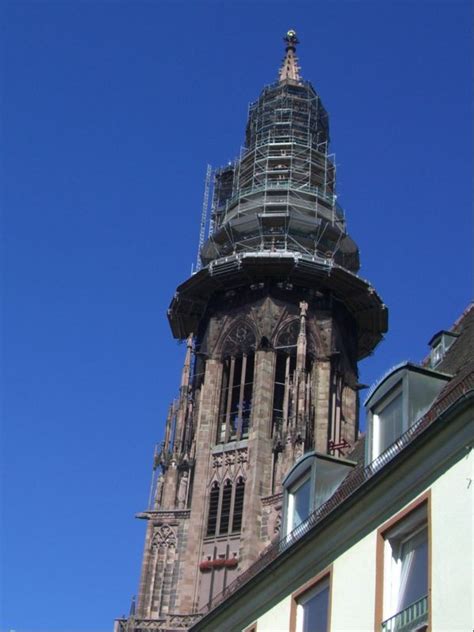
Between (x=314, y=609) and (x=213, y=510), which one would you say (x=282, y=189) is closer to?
(x=213, y=510)

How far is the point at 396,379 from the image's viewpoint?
22.2m

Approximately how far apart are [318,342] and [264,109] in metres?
21.5

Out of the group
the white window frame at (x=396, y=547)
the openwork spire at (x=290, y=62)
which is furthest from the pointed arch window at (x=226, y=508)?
the white window frame at (x=396, y=547)

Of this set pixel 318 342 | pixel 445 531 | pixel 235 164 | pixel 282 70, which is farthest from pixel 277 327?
pixel 445 531

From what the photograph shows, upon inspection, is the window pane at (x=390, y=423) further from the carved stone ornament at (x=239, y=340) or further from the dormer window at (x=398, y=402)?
the carved stone ornament at (x=239, y=340)

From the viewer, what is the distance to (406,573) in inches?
754

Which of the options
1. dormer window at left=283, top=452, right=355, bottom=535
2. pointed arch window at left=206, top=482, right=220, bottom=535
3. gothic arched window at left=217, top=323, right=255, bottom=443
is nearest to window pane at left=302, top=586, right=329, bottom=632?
dormer window at left=283, top=452, right=355, bottom=535

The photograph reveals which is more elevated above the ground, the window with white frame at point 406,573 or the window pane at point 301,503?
the window pane at point 301,503

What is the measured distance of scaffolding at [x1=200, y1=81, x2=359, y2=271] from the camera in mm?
74812

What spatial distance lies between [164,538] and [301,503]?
41.2 m

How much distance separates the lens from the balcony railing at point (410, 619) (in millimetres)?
17906

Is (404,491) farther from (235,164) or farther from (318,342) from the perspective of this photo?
(235,164)

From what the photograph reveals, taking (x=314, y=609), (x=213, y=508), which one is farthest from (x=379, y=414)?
(x=213, y=508)

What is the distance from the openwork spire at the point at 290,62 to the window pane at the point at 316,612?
69318mm
